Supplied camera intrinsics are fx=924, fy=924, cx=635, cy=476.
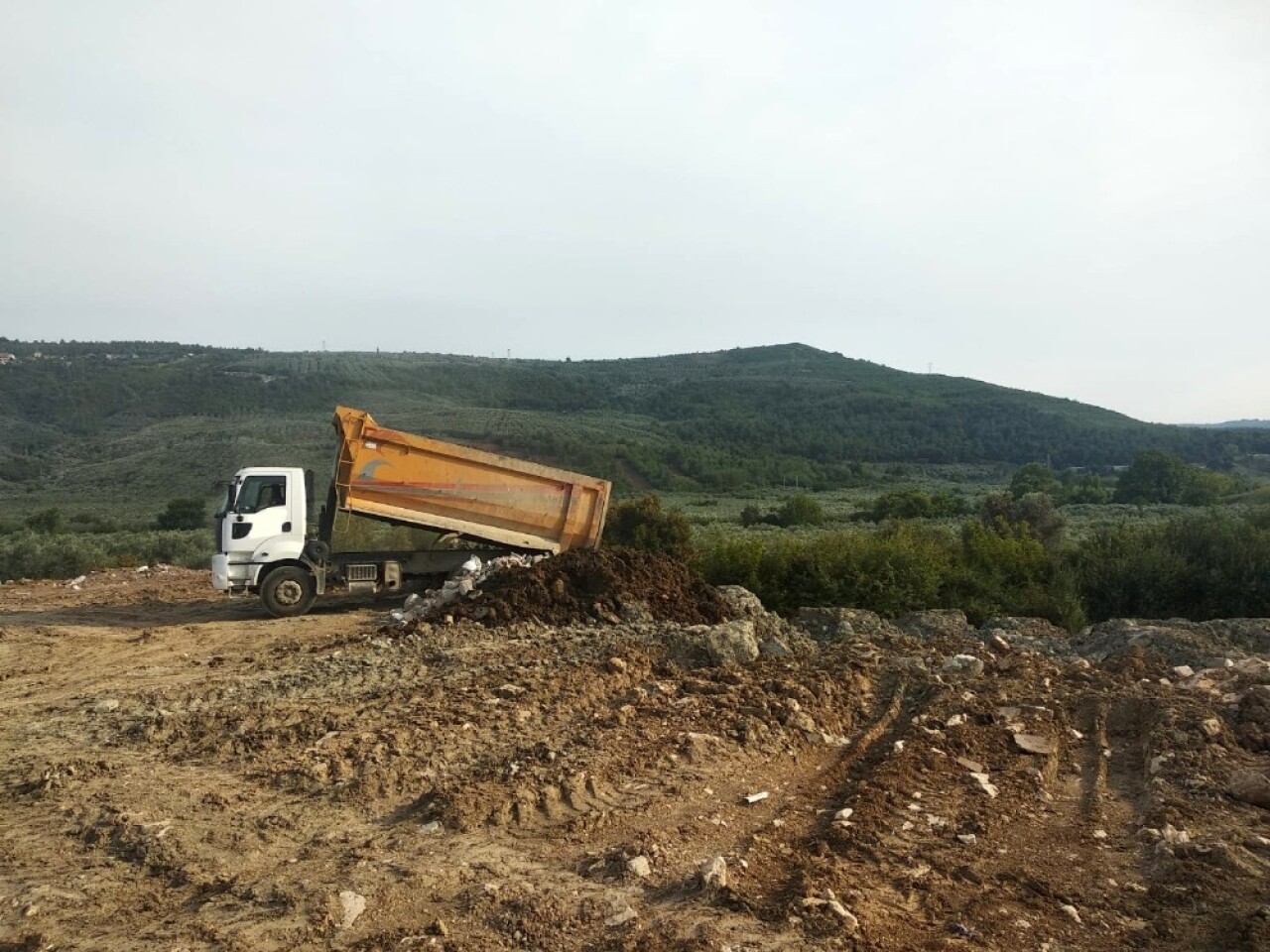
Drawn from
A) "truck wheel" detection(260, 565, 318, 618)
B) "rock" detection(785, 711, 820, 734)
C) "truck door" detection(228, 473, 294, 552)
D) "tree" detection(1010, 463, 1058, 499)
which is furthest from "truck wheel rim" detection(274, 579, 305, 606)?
"tree" detection(1010, 463, 1058, 499)

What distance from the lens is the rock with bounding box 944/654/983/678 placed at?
8383 mm

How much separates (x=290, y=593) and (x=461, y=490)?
287 cm

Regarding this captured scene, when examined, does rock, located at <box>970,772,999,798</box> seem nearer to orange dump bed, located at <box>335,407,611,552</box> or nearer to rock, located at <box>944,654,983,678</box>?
rock, located at <box>944,654,983,678</box>

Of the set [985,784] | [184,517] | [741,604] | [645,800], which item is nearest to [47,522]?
[184,517]

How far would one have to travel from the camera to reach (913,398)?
8438cm

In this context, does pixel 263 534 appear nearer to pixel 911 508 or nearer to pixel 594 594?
pixel 594 594

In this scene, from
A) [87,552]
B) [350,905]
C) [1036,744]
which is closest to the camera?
[350,905]

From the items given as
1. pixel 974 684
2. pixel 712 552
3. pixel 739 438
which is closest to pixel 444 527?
pixel 712 552

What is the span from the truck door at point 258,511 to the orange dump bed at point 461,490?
2.79 ft

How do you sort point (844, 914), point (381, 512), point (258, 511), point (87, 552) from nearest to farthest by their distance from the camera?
1. point (844, 914)
2. point (258, 511)
3. point (381, 512)
4. point (87, 552)

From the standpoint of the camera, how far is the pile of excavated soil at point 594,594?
11.2m

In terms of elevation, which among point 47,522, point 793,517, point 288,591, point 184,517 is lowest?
point 47,522

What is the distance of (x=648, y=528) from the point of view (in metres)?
17.7

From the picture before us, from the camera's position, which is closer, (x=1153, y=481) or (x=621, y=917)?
(x=621, y=917)
